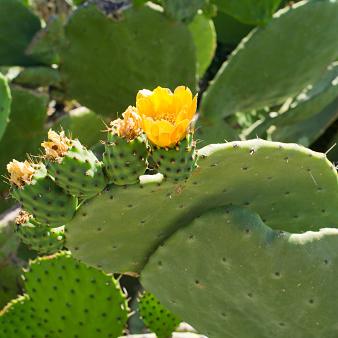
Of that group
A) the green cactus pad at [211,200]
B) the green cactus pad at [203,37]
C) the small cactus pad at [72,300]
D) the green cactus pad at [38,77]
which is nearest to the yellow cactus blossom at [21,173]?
the green cactus pad at [211,200]

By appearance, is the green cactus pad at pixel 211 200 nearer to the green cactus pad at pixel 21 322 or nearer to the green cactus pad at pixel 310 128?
the green cactus pad at pixel 21 322

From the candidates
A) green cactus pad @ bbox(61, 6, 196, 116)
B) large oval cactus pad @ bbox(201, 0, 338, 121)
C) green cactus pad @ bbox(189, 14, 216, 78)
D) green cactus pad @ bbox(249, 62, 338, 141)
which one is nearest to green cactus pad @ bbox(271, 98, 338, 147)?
green cactus pad @ bbox(249, 62, 338, 141)

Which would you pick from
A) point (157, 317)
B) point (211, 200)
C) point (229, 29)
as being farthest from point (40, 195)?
point (229, 29)

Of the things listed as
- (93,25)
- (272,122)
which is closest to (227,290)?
(272,122)

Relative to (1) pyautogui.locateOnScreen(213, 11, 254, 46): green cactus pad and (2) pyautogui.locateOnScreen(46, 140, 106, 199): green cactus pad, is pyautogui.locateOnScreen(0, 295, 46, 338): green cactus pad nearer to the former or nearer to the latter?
(2) pyautogui.locateOnScreen(46, 140, 106, 199): green cactus pad

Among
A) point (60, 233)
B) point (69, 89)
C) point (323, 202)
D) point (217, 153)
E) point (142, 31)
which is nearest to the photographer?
point (217, 153)

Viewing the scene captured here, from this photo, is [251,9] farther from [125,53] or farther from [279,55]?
[125,53]

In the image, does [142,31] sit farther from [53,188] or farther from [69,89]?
[53,188]
